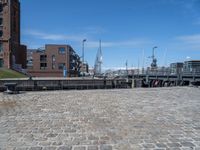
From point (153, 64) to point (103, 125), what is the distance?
60334mm

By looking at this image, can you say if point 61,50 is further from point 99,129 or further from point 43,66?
point 99,129

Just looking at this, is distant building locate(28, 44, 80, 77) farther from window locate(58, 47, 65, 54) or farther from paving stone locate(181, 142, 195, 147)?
paving stone locate(181, 142, 195, 147)

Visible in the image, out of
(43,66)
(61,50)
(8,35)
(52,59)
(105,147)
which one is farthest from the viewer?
(43,66)

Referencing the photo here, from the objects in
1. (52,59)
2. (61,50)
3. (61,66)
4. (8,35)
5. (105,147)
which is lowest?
(105,147)

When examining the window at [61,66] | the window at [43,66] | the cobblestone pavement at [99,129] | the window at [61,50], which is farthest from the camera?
the window at [61,50]

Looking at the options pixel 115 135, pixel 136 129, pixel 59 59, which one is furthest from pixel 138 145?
pixel 59 59

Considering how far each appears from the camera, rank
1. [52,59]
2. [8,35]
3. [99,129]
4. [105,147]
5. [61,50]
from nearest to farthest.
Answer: [105,147] < [99,129] < [8,35] < [52,59] < [61,50]

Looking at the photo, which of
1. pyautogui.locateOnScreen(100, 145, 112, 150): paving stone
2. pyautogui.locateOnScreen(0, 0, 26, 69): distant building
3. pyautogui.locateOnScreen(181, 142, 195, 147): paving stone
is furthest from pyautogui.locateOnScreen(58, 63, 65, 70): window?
pyautogui.locateOnScreen(181, 142, 195, 147): paving stone

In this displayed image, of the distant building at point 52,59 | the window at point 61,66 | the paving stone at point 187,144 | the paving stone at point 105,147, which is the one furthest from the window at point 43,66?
the paving stone at point 187,144

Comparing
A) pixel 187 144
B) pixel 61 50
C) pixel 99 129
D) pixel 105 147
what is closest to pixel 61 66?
pixel 61 50

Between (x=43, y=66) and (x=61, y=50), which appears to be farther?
(x=43, y=66)

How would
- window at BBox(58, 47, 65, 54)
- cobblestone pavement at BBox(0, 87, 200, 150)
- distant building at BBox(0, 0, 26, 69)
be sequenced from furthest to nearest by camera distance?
window at BBox(58, 47, 65, 54) < distant building at BBox(0, 0, 26, 69) < cobblestone pavement at BBox(0, 87, 200, 150)

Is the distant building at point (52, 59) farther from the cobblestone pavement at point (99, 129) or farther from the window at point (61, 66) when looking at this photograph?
the cobblestone pavement at point (99, 129)

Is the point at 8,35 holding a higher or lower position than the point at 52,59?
higher
